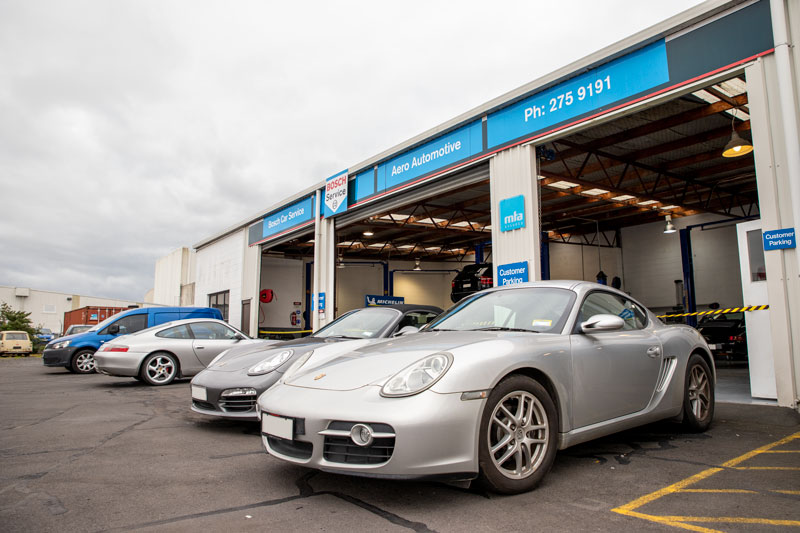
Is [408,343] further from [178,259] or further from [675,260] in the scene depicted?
[178,259]

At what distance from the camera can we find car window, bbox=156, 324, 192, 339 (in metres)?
9.32

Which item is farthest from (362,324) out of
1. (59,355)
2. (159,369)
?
(59,355)

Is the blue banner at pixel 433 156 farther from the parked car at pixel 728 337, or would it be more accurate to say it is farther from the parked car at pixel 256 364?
the parked car at pixel 728 337

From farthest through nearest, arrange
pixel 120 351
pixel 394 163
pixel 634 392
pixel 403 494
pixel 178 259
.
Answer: pixel 178 259
pixel 394 163
pixel 120 351
pixel 634 392
pixel 403 494

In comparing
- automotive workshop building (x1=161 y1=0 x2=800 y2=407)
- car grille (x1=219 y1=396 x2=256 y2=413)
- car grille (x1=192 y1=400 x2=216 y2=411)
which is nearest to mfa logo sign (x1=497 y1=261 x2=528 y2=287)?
automotive workshop building (x1=161 y1=0 x2=800 y2=407)

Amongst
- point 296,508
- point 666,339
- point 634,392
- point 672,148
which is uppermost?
point 672,148

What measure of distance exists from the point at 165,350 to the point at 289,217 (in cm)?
927

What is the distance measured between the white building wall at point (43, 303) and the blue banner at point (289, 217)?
135 ft

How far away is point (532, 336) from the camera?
3.29 meters

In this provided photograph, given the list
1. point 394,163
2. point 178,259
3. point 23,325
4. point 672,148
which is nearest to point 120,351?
point 394,163

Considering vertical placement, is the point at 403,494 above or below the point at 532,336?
below

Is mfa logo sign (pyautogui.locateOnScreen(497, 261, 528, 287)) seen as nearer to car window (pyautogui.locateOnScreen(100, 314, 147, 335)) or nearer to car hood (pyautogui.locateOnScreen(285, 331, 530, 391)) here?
car hood (pyautogui.locateOnScreen(285, 331, 530, 391))

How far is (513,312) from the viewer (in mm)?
3814

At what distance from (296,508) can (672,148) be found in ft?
42.6
